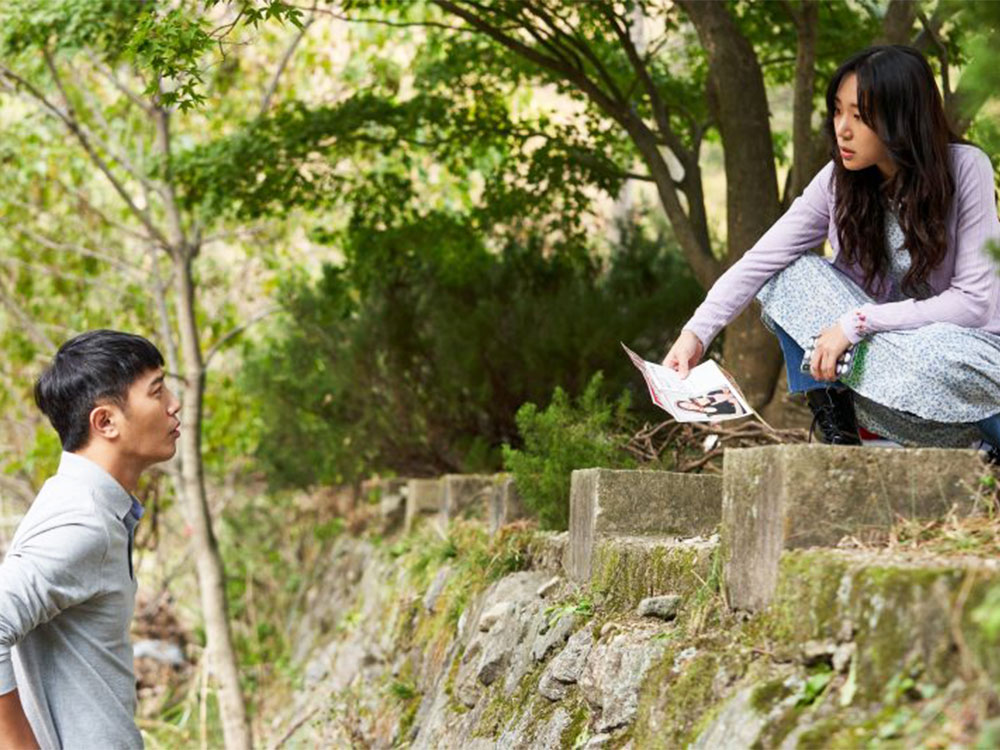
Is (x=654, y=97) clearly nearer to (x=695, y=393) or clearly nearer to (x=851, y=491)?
(x=695, y=393)

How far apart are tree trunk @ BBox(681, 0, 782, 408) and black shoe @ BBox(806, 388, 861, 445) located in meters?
3.33

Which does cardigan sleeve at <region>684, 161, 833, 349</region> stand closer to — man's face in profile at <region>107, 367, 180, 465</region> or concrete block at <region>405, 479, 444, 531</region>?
man's face in profile at <region>107, 367, 180, 465</region>

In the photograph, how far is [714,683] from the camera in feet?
10.5

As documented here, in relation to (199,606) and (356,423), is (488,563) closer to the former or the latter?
(356,423)

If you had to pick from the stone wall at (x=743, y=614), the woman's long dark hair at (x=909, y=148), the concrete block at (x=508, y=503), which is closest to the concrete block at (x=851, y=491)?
the stone wall at (x=743, y=614)

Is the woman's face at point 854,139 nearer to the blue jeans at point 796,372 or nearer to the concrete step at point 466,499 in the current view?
the blue jeans at point 796,372

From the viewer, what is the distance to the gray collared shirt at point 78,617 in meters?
3.10

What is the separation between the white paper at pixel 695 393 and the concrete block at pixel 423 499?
5.74 metres

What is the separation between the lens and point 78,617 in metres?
3.22

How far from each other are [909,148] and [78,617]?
7.61 feet

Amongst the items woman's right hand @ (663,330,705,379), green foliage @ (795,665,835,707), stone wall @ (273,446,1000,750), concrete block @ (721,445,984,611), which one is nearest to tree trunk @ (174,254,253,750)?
stone wall @ (273,446,1000,750)

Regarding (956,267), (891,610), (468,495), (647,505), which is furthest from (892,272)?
(468,495)

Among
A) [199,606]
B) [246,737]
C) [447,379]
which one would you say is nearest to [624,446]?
[447,379]

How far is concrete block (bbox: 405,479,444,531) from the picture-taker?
390 inches
